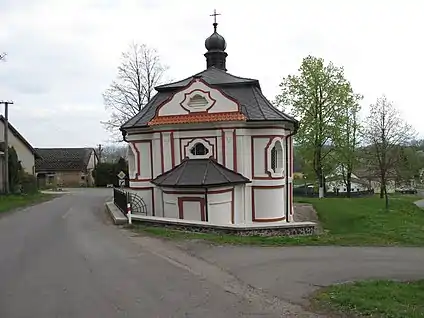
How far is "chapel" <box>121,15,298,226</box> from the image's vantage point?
20000mm

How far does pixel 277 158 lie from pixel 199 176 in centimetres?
449

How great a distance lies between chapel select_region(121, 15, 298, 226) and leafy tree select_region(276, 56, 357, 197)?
1589cm

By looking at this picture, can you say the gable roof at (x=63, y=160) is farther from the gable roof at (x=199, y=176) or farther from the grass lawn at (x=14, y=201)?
the gable roof at (x=199, y=176)

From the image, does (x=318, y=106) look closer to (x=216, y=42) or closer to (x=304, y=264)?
(x=216, y=42)

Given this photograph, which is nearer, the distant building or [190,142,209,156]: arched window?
[190,142,209,156]: arched window

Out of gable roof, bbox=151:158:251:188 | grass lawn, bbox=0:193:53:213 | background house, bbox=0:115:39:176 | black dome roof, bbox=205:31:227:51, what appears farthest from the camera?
background house, bbox=0:115:39:176

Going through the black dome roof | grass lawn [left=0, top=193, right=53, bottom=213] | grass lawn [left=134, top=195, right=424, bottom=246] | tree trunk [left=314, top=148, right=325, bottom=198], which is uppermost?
the black dome roof

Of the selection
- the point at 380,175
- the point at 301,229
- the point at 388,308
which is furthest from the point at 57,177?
the point at 388,308

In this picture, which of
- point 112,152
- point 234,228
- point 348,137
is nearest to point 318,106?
point 348,137

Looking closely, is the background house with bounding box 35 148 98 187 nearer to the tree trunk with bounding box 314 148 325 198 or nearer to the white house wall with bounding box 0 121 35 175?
the white house wall with bounding box 0 121 35 175

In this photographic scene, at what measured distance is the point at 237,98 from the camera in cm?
2250

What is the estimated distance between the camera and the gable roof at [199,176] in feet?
62.8

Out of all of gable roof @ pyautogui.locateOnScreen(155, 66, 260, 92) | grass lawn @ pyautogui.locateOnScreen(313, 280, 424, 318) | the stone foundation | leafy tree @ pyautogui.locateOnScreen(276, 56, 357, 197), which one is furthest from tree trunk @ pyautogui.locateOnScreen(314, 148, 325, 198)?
grass lawn @ pyautogui.locateOnScreen(313, 280, 424, 318)

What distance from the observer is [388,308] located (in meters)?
7.06
